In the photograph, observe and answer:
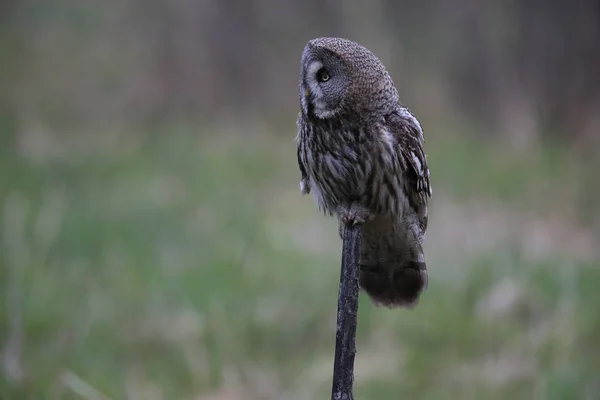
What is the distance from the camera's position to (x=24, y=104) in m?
8.52

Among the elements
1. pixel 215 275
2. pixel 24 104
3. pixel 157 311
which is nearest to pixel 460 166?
pixel 215 275

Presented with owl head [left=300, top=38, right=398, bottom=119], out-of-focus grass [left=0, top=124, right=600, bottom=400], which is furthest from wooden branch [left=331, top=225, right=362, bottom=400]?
out-of-focus grass [left=0, top=124, right=600, bottom=400]

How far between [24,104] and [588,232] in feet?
17.6

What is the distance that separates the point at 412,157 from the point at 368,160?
0.73 ft

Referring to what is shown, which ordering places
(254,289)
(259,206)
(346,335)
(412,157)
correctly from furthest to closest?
(259,206) → (254,289) → (412,157) → (346,335)

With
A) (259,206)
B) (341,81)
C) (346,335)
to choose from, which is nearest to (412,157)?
(341,81)

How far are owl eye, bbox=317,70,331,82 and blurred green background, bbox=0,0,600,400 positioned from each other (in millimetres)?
1794

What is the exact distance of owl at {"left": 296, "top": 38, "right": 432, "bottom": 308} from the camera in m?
2.63

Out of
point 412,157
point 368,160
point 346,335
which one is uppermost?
point 412,157

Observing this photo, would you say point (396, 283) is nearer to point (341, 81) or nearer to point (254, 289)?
point (341, 81)

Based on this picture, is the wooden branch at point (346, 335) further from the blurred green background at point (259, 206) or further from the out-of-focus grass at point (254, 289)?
the blurred green background at point (259, 206)

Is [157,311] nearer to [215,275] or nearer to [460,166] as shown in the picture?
[215,275]

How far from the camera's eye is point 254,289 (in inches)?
212

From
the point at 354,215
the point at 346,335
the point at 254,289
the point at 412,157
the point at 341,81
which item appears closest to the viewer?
the point at 346,335
